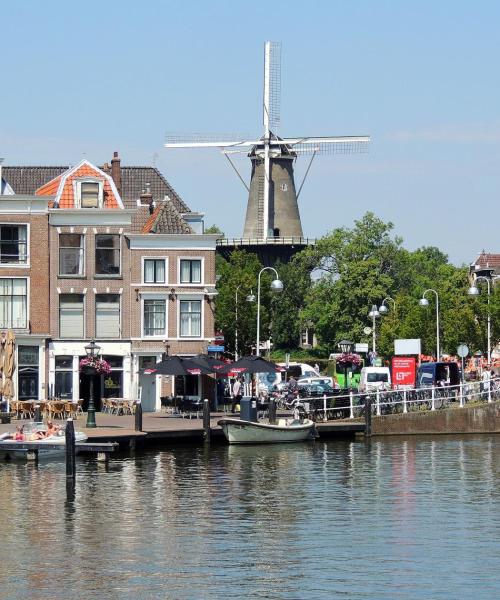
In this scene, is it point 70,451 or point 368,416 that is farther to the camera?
point 368,416

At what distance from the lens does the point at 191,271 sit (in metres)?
81.1

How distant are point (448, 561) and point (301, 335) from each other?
412 feet

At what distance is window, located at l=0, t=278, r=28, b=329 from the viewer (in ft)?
260

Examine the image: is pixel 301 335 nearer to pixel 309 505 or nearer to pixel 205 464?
pixel 205 464

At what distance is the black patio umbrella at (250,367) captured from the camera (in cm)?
7106

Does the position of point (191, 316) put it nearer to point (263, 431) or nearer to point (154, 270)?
point (154, 270)

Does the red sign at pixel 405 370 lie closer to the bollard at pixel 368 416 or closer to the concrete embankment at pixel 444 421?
the concrete embankment at pixel 444 421

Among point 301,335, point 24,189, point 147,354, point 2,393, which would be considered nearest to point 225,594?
point 2,393

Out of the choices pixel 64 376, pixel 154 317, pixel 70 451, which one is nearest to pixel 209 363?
pixel 154 317

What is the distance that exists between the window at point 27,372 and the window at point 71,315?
74.0 inches

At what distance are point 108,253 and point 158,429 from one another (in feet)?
58.9

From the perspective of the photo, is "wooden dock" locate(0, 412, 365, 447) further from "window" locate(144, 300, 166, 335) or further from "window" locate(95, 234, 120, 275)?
"window" locate(95, 234, 120, 275)

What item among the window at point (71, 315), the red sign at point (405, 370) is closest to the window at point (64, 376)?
the window at point (71, 315)

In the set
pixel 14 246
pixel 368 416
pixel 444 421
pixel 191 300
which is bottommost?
pixel 444 421
